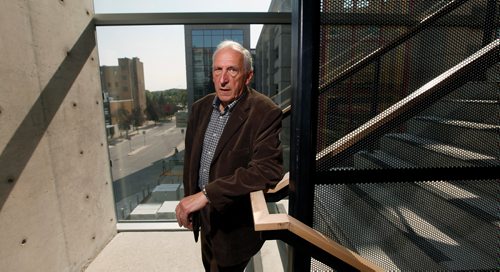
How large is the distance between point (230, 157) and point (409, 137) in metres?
0.83

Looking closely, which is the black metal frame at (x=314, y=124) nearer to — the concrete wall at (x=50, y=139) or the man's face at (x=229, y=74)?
the man's face at (x=229, y=74)

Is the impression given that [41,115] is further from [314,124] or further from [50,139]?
[314,124]

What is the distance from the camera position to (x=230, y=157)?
141cm

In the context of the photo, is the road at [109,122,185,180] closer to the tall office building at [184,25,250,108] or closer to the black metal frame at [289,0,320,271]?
the tall office building at [184,25,250,108]

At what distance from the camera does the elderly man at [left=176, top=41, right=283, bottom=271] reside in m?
1.33

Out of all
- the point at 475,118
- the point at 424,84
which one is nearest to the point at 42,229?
the point at 424,84

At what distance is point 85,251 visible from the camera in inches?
108

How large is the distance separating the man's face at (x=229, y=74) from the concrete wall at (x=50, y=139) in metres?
1.63

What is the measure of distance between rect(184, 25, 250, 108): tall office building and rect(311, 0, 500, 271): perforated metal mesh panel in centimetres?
196

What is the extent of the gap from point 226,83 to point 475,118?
115 cm

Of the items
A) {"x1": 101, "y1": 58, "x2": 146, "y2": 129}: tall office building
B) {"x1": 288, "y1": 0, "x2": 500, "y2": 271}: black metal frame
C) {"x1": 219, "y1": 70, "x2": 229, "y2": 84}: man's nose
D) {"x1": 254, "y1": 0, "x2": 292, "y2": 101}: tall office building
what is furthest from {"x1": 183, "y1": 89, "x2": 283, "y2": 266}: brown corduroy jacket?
{"x1": 101, "y1": 58, "x2": 146, "y2": 129}: tall office building

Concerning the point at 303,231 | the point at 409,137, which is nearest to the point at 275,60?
the point at 409,137

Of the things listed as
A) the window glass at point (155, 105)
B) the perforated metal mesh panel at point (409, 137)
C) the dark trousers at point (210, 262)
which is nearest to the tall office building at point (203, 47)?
the window glass at point (155, 105)

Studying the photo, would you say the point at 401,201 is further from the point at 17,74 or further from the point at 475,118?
the point at 17,74
